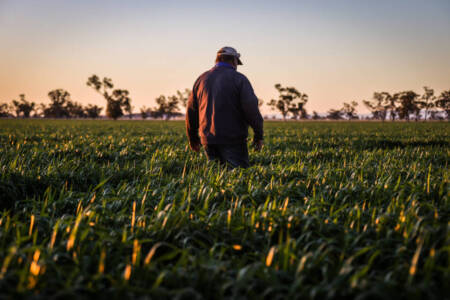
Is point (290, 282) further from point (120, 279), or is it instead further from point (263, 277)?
point (120, 279)

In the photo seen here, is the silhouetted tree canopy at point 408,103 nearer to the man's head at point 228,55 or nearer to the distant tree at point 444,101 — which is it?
the distant tree at point 444,101

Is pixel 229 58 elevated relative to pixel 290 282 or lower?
elevated

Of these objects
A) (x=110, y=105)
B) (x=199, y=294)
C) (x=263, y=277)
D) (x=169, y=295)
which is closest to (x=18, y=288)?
(x=169, y=295)

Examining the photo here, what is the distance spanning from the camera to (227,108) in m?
4.92

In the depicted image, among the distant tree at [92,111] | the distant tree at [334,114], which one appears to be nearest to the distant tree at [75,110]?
the distant tree at [92,111]

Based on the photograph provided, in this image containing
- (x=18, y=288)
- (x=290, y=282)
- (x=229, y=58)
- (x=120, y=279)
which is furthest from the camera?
(x=229, y=58)

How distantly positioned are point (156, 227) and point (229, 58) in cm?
371

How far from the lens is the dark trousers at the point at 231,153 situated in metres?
5.14

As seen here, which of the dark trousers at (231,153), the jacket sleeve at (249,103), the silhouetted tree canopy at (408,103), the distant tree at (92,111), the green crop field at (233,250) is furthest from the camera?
the distant tree at (92,111)

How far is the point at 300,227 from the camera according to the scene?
267 centimetres

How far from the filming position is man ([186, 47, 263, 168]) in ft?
15.9

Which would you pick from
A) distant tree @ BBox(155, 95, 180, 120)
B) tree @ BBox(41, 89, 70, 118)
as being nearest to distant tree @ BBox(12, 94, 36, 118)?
tree @ BBox(41, 89, 70, 118)

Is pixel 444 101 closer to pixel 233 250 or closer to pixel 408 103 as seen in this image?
pixel 408 103

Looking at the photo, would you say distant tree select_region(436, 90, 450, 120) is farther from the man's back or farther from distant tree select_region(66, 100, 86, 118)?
distant tree select_region(66, 100, 86, 118)
